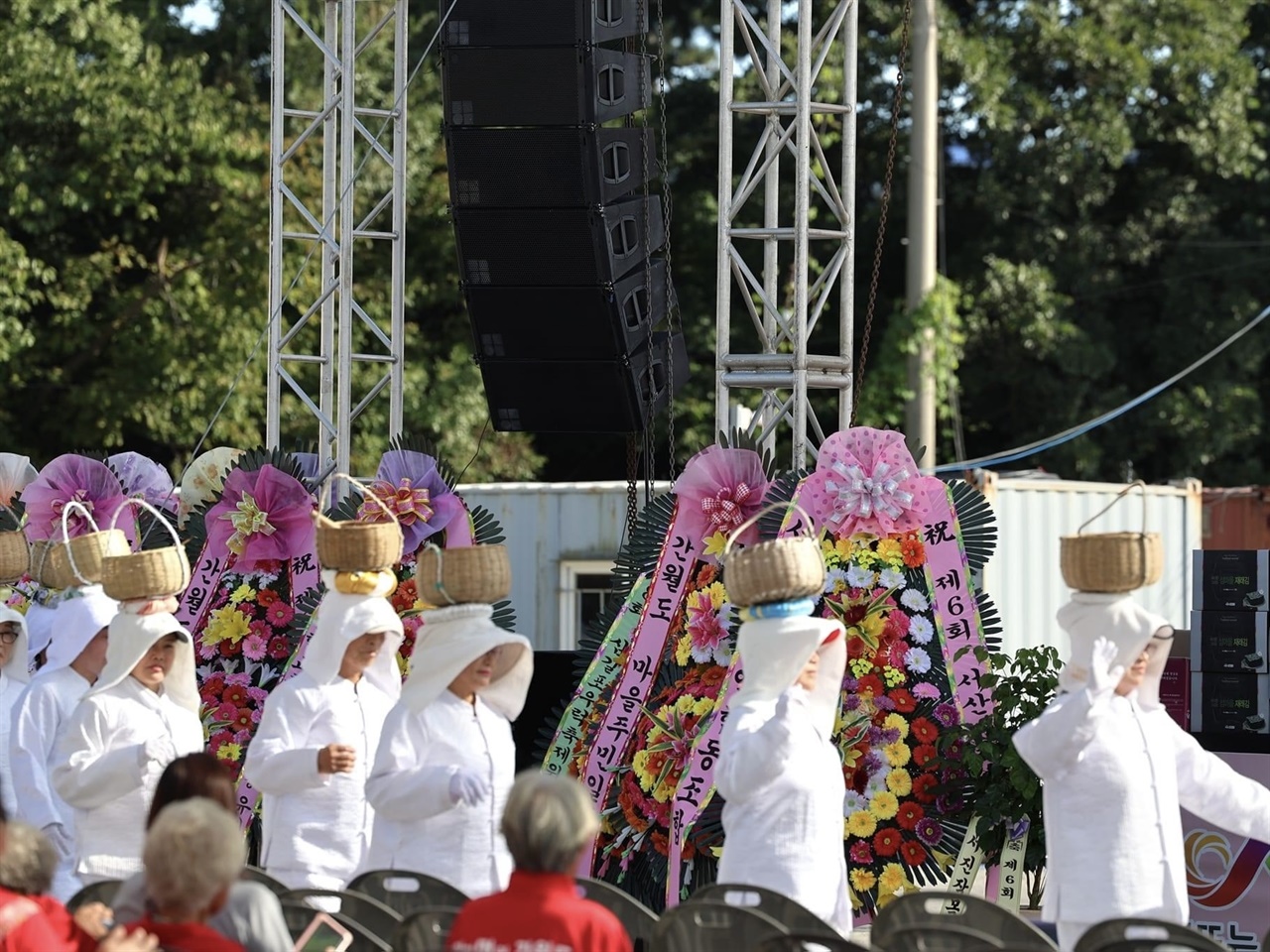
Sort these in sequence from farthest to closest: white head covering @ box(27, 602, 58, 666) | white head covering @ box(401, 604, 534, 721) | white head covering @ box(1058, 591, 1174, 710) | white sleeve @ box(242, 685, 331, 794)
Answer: white head covering @ box(27, 602, 58, 666)
white sleeve @ box(242, 685, 331, 794)
white head covering @ box(401, 604, 534, 721)
white head covering @ box(1058, 591, 1174, 710)

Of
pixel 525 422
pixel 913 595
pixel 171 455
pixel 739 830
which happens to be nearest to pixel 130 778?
pixel 739 830

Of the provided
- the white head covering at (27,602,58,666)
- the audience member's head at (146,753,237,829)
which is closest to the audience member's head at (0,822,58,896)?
the audience member's head at (146,753,237,829)

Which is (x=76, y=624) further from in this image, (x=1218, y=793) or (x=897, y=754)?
(x=1218, y=793)

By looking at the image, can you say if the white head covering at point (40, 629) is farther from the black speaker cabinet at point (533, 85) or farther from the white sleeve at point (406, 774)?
the white sleeve at point (406, 774)

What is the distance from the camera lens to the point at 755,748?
488 cm

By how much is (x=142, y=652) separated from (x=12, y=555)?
7.78 ft

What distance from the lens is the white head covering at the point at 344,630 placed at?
224 inches

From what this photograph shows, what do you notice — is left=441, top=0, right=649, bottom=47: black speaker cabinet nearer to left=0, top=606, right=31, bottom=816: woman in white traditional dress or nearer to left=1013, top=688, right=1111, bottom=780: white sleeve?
left=0, top=606, right=31, bottom=816: woman in white traditional dress

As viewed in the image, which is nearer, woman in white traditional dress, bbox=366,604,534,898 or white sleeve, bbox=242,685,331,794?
woman in white traditional dress, bbox=366,604,534,898

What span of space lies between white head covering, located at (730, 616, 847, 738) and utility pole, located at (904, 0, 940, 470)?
36.9ft

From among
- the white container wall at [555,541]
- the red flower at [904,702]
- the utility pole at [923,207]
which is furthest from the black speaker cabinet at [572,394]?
the utility pole at [923,207]

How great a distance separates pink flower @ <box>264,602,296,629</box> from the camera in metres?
8.30

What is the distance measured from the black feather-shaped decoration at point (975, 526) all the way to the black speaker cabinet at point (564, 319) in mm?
2009

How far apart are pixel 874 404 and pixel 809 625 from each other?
1293 centimetres
